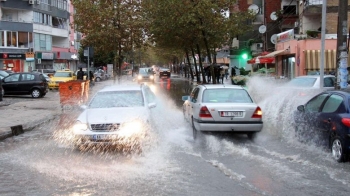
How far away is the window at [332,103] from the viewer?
8860mm

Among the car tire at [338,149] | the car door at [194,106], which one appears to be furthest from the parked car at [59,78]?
the car tire at [338,149]

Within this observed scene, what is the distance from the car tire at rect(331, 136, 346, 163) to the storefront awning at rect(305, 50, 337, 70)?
2033 centimetres

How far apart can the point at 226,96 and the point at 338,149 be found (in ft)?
12.4

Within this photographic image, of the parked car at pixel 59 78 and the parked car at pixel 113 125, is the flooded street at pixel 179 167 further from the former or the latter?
the parked car at pixel 59 78

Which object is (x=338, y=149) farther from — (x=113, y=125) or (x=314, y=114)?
(x=113, y=125)

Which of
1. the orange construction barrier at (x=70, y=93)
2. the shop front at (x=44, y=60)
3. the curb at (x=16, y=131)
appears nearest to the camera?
the curb at (x=16, y=131)

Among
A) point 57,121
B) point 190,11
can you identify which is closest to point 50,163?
point 57,121

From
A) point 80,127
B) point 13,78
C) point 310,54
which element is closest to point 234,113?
point 80,127

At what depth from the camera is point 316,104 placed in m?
10.1

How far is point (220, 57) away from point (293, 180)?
72.4 metres

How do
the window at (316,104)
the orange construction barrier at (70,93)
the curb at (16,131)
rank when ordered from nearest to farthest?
1. the window at (316,104)
2. the curb at (16,131)
3. the orange construction barrier at (70,93)

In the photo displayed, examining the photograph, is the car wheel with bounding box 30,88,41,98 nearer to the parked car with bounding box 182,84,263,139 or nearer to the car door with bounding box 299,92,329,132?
the parked car with bounding box 182,84,263,139

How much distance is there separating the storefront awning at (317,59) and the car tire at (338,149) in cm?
2033

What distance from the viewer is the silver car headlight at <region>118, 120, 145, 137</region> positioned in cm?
940
